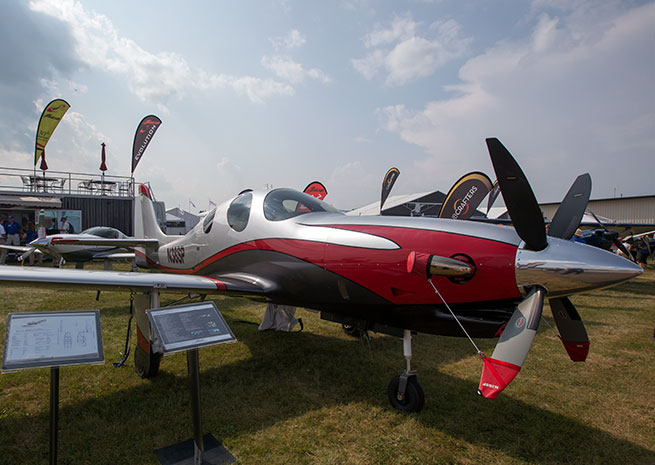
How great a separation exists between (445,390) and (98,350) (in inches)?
135

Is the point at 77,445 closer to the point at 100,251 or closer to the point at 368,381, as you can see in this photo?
the point at 368,381

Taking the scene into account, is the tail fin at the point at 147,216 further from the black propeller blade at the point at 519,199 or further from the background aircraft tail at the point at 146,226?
the black propeller blade at the point at 519,199

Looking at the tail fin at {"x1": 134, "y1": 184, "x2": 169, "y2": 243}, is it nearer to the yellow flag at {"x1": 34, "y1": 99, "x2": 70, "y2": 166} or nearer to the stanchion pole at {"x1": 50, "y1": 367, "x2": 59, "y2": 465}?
the stanchion pole at {"x1": 50, "y1": 367, "x2": 59, "y2": 465}

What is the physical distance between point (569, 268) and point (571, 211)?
0.86 meters

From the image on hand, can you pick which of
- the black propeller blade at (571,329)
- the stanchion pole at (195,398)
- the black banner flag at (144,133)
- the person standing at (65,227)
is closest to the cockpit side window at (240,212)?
the stanchion pole at (195,398)

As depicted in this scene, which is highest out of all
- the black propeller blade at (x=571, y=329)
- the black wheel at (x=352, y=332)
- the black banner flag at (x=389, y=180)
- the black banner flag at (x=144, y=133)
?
the black banner flag at (x=144, y=133)

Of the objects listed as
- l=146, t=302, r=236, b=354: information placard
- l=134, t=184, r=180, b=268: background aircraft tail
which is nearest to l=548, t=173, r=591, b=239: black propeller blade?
l=146, t=302, r=236, b=354: information placard

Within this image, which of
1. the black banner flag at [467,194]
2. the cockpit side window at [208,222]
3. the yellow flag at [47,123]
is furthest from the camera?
the yellow flag at [47,123]

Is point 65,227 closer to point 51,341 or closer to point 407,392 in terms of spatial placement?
point 51,341

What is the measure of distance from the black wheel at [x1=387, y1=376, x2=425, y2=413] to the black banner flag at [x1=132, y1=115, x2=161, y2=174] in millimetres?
22243

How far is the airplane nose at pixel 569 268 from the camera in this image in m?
2.45

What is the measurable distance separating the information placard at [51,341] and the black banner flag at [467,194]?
13953 millimetres

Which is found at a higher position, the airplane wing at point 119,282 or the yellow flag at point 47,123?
the yellow flag at point 47,123

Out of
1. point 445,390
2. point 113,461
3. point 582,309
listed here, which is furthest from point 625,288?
point 113,461
